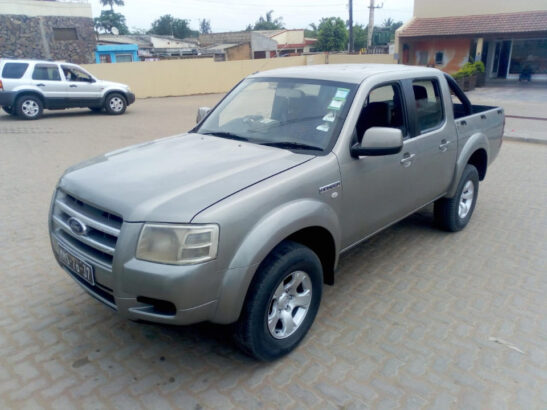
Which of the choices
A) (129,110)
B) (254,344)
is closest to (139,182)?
(254,344)

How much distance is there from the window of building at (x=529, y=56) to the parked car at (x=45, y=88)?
79.2ft

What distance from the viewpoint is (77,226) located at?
9.08 feet

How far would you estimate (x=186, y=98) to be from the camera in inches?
884

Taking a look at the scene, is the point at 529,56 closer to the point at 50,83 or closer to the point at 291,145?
the point at 50,83

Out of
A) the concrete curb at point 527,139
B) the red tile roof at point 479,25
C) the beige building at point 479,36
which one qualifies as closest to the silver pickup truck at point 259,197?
the concrete curb at point 527,139

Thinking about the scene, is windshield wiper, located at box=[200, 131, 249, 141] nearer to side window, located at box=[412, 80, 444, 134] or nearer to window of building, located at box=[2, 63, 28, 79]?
side window, located at box=[412, 80, 444, 134]

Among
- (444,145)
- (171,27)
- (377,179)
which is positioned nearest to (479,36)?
(444,145)

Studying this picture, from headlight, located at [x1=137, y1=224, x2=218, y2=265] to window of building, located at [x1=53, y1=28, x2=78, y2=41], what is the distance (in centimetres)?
3476

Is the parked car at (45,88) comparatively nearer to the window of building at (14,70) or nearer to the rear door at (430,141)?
the window of building at (14,70)

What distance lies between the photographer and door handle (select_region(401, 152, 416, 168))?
3836mm

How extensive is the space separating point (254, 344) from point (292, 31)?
199ft

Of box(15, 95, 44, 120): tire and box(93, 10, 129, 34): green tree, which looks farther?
box(93, 10, 129, 34): green tree

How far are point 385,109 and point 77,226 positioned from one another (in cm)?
281

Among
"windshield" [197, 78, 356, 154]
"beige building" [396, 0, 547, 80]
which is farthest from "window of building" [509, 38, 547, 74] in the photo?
"windshield" [197, 78, 356, 154]
